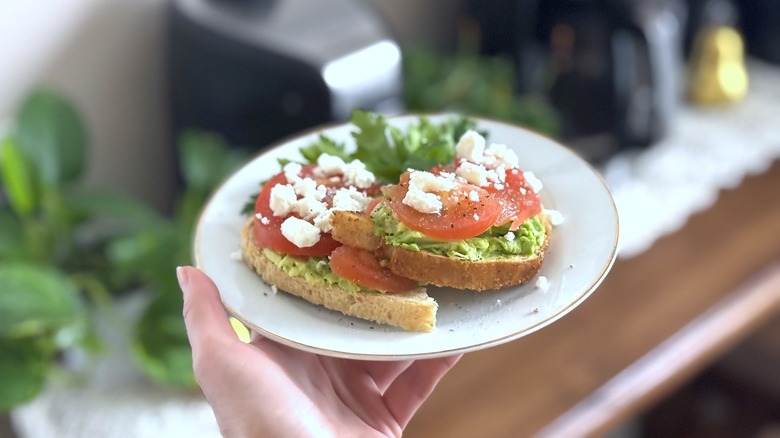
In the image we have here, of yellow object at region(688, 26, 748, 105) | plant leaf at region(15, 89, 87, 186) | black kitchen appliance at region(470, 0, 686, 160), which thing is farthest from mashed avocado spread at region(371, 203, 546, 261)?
yellow object at region(688, 26, 748, 105)

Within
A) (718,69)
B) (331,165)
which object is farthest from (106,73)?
(718,69)

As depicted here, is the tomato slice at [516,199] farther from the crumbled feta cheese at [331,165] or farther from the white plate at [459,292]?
the crumbled feta cheese at [331,165]

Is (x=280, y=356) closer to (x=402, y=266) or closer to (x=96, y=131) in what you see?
(x=402, y=266)

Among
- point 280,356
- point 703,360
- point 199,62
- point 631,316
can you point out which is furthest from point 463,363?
point 199,62

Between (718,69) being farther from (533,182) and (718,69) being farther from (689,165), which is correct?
(533,182)

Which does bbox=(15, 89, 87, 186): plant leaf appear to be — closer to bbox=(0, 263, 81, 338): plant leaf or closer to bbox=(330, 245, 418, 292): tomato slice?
bbox=(0, 263, 81, 338): plant leaf
